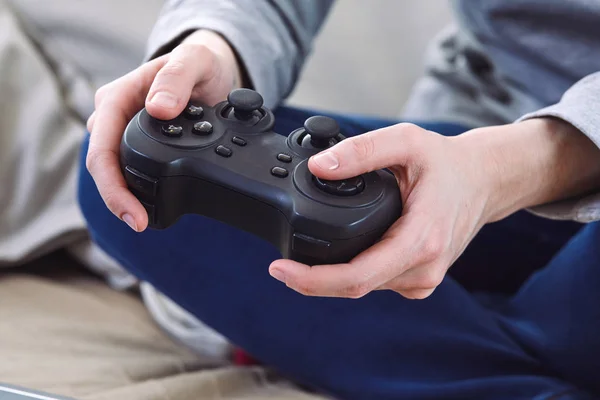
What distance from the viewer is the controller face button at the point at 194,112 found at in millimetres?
437

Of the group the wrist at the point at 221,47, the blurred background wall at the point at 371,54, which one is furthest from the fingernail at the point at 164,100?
the blurred background wall at the point at 371,54

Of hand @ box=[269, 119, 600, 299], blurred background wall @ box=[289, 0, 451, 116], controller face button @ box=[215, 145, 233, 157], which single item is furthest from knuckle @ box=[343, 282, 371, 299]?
blurred background wall @ box=[289, 0, 451, 116]

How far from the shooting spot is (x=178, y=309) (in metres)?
0.69

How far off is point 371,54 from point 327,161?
2.13 feet

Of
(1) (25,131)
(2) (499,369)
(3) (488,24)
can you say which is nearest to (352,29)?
(3) (488,24)

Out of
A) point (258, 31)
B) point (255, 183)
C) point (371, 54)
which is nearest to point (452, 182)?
point (255, 183)

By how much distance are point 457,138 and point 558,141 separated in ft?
0.30

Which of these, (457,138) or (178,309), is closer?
(457,138)

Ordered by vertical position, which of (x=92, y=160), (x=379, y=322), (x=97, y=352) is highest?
(x=92, y=160)

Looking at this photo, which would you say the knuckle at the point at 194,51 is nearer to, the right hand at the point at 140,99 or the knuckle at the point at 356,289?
the right hand at the point at 140,99

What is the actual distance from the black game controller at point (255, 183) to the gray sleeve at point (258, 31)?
0.12 metres

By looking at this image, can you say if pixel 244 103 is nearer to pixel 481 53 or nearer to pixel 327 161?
pixel 327 161

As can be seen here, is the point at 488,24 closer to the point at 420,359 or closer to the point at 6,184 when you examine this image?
the point at 420,359

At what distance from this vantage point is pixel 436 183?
414 millimetres
